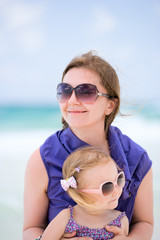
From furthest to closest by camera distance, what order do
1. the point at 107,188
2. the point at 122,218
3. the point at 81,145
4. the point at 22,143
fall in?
the point at 22,143 < the point at 81,145 < the point at 122,218 < the point at 107,188

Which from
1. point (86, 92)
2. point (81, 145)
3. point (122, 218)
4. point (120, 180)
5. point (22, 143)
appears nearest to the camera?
point (120, 180)

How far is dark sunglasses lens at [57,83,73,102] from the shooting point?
2404mm

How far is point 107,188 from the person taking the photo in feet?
6.71

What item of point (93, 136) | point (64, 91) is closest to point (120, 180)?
point (93, 136)

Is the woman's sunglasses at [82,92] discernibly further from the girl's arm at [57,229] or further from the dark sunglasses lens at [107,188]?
the girl's arm at [57,229]

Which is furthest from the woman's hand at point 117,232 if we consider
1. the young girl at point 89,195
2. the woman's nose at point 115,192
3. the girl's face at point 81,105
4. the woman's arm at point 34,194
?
the girl's face at point 81,105

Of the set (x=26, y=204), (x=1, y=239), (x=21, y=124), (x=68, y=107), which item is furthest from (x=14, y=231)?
(x=21, y=124)

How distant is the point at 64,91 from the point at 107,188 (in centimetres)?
84

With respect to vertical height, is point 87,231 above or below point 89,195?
below

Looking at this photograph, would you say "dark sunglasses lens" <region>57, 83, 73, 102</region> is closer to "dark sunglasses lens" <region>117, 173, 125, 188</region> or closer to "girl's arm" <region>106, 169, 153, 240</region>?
"dark sunglasses lens" <region>117, 173, 125, 188</region>

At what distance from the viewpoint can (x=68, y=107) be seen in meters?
2.47

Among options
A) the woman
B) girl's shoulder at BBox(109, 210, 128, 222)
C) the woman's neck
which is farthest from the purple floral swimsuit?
the woman's neck

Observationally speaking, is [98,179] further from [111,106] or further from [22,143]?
[22,143]

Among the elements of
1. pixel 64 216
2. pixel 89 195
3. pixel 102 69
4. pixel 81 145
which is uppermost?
pixel 102 69
